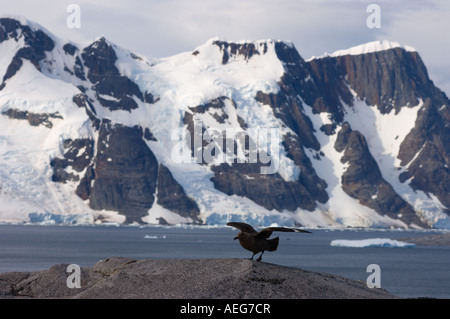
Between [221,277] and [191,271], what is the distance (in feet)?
4.62

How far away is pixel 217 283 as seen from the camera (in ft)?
78.9

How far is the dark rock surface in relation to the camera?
77.9 feet

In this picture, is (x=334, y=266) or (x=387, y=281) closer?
(x=387, y=281)

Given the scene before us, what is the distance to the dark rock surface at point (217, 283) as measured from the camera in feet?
77.9

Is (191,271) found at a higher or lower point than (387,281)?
higher
